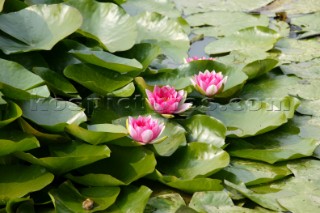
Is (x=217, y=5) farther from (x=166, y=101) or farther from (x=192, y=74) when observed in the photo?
(x=166, y=101)

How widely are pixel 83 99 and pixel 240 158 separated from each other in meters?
0.67

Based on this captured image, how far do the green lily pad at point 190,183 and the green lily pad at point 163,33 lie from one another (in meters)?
0.96

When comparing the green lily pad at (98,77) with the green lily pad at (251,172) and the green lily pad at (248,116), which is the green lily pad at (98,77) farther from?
the green lily pad at (251,172)

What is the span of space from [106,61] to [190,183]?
631mm

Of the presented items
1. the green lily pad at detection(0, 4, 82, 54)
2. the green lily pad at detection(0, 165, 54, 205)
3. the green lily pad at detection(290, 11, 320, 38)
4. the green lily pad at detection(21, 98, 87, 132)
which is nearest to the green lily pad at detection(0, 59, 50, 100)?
the green lily pad at detection(21, 98, 87, 132)

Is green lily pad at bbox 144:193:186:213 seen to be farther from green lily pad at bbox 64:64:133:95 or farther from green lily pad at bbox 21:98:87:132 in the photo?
green lily pad at bbox 64:64:133:95

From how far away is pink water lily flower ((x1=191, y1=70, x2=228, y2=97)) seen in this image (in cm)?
207

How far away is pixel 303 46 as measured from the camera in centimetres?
280

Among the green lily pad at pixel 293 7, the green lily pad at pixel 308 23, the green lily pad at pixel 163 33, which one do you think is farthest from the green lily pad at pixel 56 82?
the green lily pad at pixel 293 7

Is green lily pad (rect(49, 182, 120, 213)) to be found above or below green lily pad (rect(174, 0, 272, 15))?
below

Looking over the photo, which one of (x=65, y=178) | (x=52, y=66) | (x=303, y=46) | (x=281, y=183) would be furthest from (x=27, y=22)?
(x=303, y=46)

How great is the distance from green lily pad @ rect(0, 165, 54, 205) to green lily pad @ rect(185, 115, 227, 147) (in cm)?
59

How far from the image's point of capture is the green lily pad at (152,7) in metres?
3.03

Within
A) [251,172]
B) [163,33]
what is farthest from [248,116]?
[163,33]
